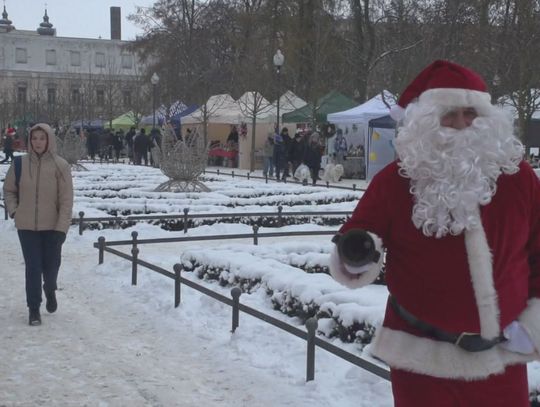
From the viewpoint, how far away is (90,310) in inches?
310

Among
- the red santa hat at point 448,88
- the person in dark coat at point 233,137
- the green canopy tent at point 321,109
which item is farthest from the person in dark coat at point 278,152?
the red santa hat at point 448,88

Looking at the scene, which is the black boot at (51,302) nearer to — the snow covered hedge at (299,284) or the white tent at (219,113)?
the snow covered hedge at (299,284)

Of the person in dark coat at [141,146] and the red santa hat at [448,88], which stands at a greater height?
the red santa hat at [448,88]

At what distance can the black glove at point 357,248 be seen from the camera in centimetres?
287

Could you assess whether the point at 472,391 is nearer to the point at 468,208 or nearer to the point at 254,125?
the point at 468,208

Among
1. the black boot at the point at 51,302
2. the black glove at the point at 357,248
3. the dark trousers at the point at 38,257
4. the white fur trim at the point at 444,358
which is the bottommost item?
the black boot at the point at 51,302

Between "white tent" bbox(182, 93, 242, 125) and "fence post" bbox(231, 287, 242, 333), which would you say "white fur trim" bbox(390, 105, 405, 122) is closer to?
"fence post" bbox(231, 287, 242, 333)

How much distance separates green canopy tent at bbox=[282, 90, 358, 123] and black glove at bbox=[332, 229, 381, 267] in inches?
1027

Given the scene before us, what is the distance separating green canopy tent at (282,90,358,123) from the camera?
29.2 meters

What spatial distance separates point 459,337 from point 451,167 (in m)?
0.61

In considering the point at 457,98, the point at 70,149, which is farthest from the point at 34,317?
the point at 70,149

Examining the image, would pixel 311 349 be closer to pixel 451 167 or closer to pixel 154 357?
pixel 154 357

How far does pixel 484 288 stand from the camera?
2.74 m

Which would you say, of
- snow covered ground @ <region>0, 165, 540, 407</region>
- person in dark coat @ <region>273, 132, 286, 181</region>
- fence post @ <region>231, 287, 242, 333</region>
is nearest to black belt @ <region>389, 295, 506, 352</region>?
snow covered ground @ <region>0, 165, 540, 407</region>
